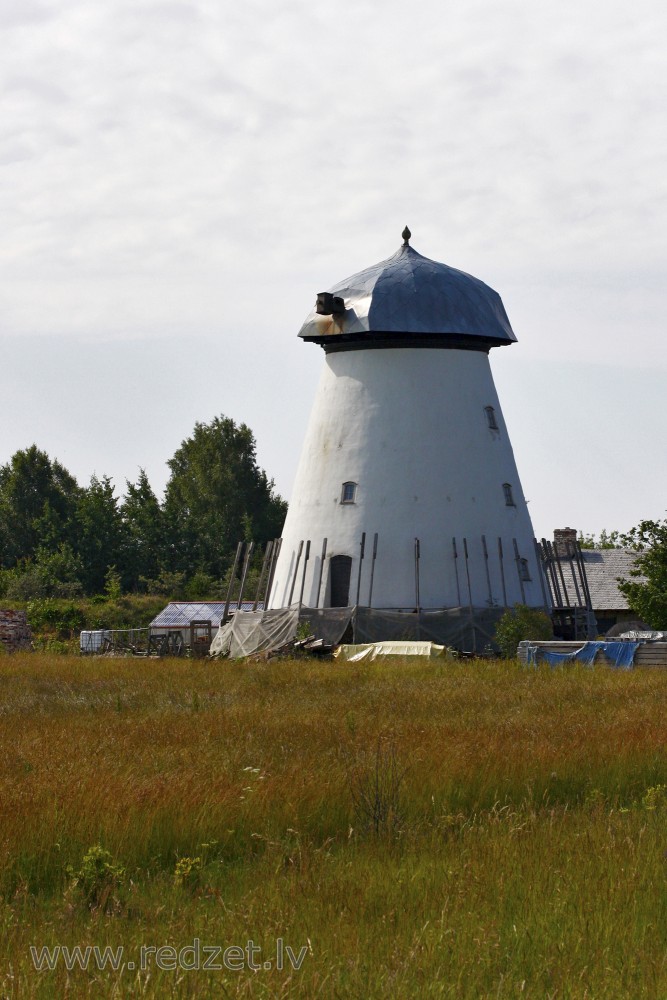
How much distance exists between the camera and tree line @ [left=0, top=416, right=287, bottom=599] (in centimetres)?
7256

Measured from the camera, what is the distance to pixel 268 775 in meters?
9.41

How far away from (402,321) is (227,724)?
2305cm

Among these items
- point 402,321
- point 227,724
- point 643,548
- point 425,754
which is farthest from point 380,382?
point 425,754

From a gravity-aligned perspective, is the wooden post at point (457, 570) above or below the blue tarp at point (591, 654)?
above

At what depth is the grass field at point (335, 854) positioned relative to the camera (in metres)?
5.41

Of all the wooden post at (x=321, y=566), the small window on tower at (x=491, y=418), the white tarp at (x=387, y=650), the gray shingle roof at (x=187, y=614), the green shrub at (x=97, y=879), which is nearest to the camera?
the green shrub at (x=97, y=879)

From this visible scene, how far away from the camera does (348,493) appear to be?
35.1m

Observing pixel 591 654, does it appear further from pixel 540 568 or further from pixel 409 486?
pixel 540 568

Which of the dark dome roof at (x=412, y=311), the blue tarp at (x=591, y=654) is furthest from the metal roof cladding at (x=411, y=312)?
the blue tarp at (x=591, y=654)

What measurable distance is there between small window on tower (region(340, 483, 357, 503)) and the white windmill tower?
0.04 metres

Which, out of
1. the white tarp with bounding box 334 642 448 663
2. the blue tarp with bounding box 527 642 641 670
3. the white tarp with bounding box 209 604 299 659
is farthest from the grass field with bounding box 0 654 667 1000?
the white tarp with bounding box 209 604 299 659

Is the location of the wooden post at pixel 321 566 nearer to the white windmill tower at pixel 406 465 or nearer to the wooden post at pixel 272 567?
the white windmill tower at pixel 406 465

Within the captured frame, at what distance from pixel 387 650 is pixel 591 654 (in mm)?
4688

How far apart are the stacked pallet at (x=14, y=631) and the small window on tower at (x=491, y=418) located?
1521cm
